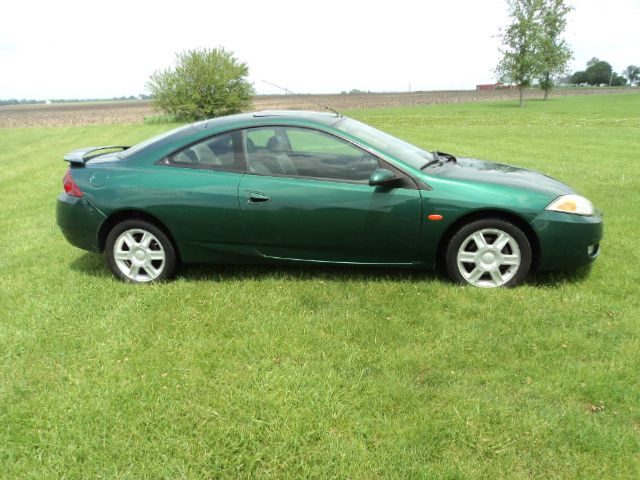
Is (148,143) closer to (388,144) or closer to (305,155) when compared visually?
(305,155)

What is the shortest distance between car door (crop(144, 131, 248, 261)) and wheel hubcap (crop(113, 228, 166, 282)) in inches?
9.3

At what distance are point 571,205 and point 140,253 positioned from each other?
12.1 feet

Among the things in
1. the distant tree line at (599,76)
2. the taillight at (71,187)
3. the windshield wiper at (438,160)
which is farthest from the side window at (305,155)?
the distant tree line at (599,76)

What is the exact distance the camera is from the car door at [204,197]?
4.53 m

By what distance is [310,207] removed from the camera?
14.5 feet

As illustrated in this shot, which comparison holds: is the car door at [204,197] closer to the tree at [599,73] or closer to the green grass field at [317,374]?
the green grass field at [317,374]

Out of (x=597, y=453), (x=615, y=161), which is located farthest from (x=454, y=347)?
(x=615, y=161)

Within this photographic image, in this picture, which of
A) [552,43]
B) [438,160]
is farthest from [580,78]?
[438,160]

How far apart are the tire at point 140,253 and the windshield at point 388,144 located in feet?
6.07

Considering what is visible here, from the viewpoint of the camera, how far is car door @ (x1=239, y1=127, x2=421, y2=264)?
436 cm

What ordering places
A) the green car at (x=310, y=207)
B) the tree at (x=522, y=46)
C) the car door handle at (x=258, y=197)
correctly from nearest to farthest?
the green car at (x=310, y=207), the car door handle at (x=258, y=197), the tree at (x=522, y=46)

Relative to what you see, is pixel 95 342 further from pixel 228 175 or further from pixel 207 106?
pixel 207 106

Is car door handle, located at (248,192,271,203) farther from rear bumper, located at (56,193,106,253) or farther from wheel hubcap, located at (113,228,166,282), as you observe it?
rear bumper, located at (56,193,106,253)

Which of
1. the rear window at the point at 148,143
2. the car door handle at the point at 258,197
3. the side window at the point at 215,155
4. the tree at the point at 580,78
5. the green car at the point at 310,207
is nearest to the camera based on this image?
the green car at the point at 310,207
